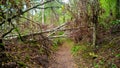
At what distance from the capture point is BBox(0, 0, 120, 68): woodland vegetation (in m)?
8.57

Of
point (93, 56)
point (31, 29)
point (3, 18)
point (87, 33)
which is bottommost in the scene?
point (93, 56)

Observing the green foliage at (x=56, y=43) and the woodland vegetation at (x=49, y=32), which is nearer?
the woodland vegetation at (x=49, y=32)

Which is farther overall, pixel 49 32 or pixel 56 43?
pixel 56 43

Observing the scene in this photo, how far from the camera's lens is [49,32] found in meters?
12.8

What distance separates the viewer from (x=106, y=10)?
14211mm

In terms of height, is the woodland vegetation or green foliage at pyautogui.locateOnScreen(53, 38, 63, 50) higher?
the woodland vegetation

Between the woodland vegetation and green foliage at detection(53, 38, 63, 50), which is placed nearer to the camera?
the woodland vegetation

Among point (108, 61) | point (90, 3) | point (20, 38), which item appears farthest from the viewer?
point (90, 3)

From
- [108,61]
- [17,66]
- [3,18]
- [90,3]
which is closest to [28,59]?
[17,66]

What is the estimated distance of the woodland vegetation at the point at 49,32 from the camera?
8.57 metres

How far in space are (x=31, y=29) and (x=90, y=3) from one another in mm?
4070

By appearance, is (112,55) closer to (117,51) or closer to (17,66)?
(117,51)

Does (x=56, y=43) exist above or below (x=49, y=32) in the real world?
below

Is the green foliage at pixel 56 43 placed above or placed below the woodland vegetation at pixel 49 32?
below
